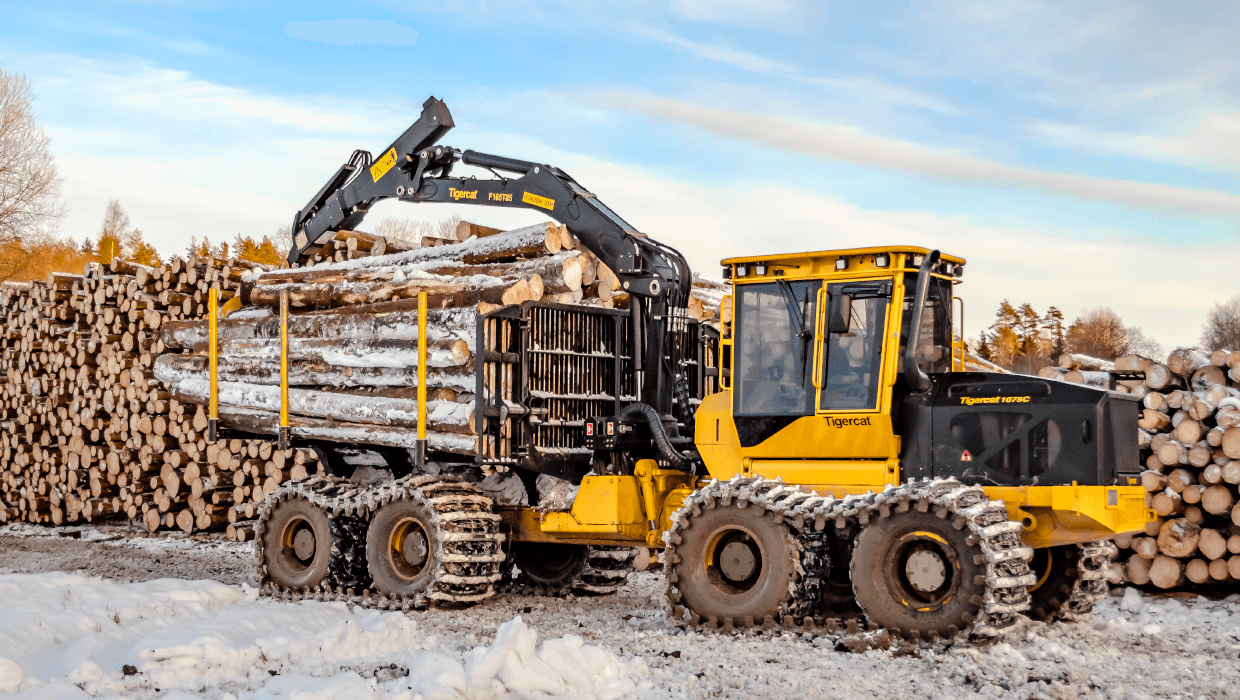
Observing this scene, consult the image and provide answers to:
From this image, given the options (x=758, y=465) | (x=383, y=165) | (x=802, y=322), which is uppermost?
(x=383, y=165)

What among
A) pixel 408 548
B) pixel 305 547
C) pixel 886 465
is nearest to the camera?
pixel 886 465

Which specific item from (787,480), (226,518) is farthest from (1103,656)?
(226,518)

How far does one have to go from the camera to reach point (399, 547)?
32.6 feet

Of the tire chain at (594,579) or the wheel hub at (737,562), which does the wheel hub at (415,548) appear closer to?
the tire chain at (594,579)

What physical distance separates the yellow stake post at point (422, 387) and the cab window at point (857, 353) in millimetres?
3445

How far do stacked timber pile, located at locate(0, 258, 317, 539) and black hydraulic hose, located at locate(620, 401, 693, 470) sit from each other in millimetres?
6165

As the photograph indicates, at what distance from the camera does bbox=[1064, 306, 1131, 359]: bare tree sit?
71312 millimetres

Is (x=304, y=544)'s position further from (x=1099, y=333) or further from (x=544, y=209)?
(x=1099, y=333)

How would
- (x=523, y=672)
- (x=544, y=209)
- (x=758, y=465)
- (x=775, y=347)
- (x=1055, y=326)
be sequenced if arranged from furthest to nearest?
(x=1055, y=326) < (x=544, y=209) < (x=758, y=465) < (x=775, y=347) < (x=523, y=672)

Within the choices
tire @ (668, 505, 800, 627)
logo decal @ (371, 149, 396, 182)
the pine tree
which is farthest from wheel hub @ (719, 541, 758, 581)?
the pine tree

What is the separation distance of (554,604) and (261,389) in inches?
143

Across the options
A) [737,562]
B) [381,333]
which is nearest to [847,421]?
[737,562]

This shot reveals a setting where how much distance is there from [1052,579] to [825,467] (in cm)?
202

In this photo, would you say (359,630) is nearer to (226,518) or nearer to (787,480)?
(787,480)
